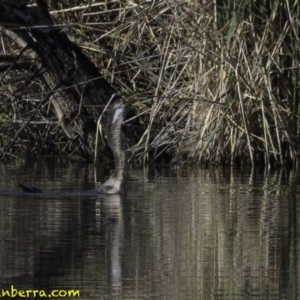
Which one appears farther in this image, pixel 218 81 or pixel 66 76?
pixel 66 76

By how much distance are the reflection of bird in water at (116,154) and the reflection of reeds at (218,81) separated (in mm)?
1233

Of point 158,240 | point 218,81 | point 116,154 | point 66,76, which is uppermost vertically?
point 66,76

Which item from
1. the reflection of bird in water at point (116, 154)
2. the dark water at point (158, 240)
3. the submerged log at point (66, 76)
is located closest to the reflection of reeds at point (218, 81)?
the submerged log at point (66, 76)

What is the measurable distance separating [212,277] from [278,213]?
7.95 ft

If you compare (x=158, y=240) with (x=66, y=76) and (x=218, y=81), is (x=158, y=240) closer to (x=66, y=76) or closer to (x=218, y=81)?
(x=218, y=81)

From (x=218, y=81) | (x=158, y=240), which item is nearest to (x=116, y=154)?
(x=218, y=81)

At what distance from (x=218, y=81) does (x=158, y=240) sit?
16.7 ft

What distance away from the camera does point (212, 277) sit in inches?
238

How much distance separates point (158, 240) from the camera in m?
7.07

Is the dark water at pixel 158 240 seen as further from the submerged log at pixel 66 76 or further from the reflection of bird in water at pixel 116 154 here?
the submerged log at pixel 66 76

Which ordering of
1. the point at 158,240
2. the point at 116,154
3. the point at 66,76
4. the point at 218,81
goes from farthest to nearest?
the point at 66,76 → the point at 218,81 → the point at 116,154 → the point at 158,240

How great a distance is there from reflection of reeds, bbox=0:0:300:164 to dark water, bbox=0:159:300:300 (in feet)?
4.74

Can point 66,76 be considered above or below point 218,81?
above

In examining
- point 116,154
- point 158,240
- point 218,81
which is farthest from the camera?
point 218,81
